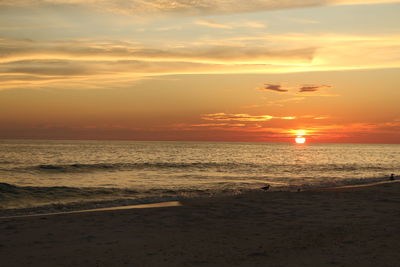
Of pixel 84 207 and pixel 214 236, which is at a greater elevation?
pixel 214 236

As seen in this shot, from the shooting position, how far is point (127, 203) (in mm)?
20719

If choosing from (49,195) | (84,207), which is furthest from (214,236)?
(49,195)

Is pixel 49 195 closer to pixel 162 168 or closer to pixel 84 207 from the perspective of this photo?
pixel 84 207

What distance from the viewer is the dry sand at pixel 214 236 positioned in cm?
942

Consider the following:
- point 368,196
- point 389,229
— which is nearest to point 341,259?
point 389,229

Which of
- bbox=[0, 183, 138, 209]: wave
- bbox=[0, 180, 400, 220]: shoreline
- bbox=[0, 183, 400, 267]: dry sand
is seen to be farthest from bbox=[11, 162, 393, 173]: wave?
bbox=[0, 183, 400, 267]: dry sand

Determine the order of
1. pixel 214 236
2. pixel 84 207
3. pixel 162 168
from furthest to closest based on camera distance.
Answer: pixel 162 168 → pixel 84 207 → pixel 214 236

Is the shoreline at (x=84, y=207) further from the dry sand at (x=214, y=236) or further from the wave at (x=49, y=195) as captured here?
the dry sand at (x=214, y=236)

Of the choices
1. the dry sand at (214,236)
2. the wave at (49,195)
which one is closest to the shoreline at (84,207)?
the wave at (49,195)

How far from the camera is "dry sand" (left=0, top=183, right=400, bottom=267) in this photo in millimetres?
9422

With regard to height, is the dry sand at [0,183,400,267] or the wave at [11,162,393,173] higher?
the wave at [11,162,393,173]

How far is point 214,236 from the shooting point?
11875 mm

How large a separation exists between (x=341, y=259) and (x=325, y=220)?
5.01 m

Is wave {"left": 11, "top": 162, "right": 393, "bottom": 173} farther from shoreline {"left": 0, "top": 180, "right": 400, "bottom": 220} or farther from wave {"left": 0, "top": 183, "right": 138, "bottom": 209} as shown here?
shoreline {"left": 0, "top": 180, "right": 400, "bottom": 220}
